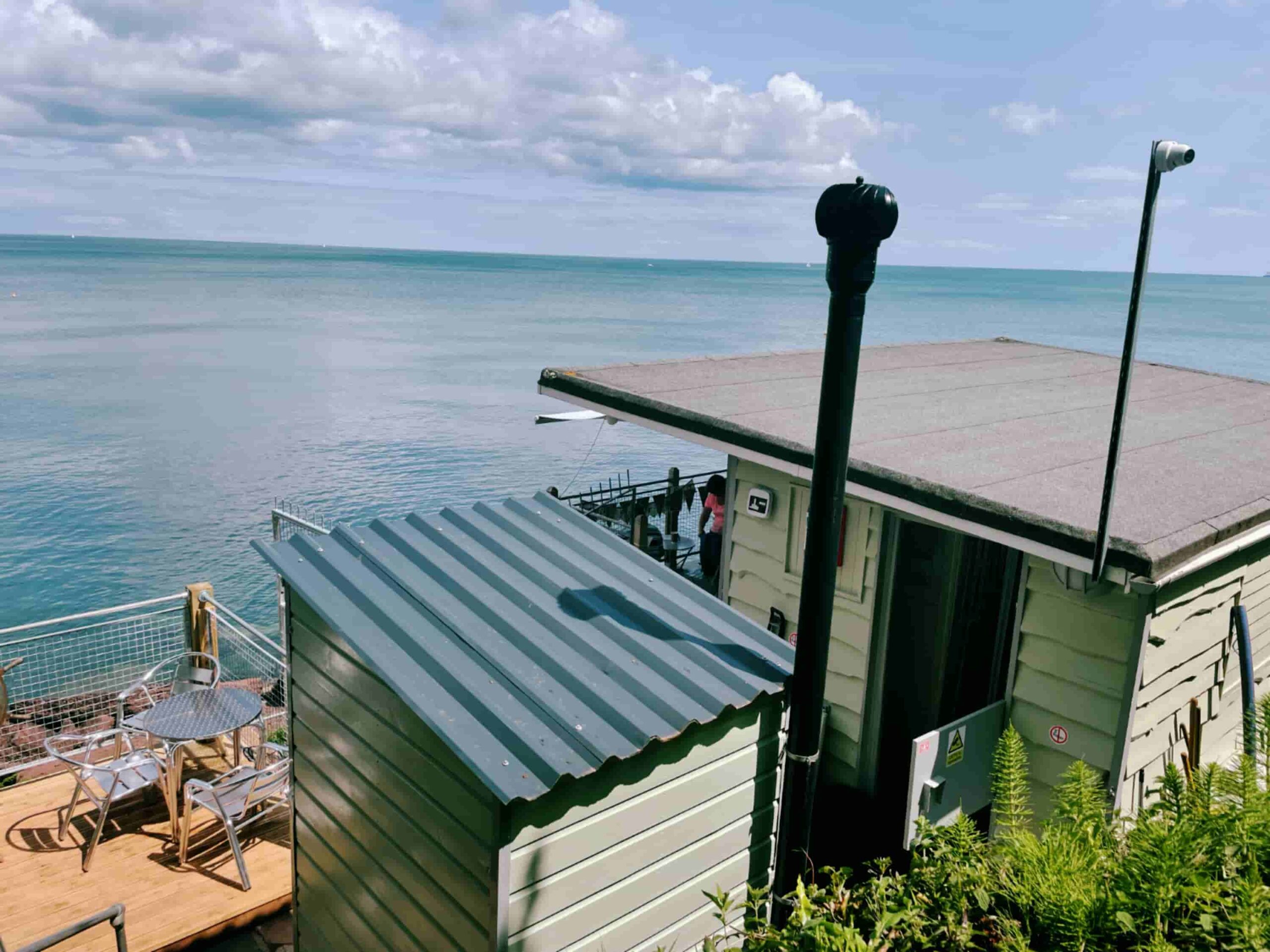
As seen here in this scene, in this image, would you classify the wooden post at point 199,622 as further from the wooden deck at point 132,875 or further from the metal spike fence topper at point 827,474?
the metal spike fence topper at point 827,474

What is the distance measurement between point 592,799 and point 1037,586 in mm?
3145

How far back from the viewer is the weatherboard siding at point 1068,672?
17.2 feet

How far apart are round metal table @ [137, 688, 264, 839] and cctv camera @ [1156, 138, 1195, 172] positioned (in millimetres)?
6330

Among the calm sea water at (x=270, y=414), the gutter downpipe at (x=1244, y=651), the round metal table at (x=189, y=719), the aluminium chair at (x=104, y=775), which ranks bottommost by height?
the calm sea water at (x=270, y=414)

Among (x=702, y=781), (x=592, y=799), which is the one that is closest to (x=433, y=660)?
(x=592, y=799)

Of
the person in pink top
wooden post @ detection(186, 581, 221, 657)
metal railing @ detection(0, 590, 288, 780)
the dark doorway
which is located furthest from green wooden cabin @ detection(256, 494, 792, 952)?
the person in pink top

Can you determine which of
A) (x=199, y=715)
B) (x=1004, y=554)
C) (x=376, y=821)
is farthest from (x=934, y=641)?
(x=199, y=715)

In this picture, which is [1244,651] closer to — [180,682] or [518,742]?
[518,742]

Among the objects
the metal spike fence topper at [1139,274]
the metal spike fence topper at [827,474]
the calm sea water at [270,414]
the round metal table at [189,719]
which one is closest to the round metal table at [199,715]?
the round metal table at [189,719]

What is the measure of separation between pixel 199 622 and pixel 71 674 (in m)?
5.62

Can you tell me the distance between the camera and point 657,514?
13359 millimetres

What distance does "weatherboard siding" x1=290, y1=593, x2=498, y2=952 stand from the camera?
3705mm

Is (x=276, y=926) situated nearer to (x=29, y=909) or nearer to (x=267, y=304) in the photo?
(x=29, y=909)

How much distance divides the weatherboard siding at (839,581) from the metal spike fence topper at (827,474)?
2400 millimetres
